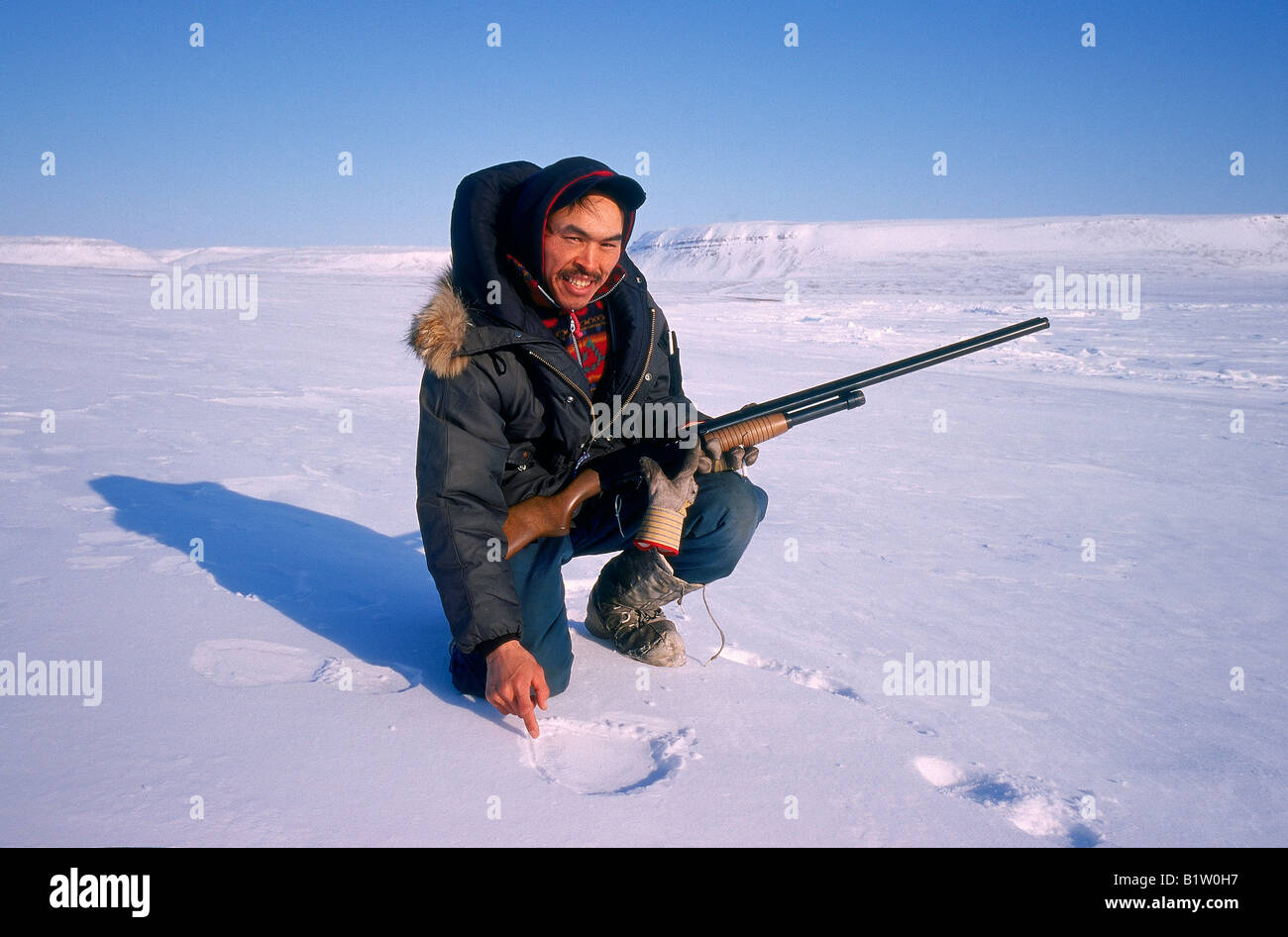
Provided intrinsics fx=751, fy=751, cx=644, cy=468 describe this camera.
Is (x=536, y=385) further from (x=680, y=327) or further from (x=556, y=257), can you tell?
(x=680, y=327)

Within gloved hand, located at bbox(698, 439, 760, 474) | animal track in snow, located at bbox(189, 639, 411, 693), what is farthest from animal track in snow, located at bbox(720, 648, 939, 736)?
animal track in snow, located at bbox(189, 639, 411, 693)

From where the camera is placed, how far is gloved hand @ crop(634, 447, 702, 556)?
218 cm

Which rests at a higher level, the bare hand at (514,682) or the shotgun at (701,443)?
the shotgun at (701,443)

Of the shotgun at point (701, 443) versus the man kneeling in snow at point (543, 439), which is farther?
the shotgun at point (701, 443)

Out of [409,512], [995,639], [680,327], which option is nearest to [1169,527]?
[995,639]

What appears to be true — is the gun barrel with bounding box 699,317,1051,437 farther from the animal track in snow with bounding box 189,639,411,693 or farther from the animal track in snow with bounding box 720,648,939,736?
the animal track in snow with bounding box 189,639,411,693

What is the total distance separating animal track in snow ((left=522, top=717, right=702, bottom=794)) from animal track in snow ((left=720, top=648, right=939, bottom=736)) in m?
0.46

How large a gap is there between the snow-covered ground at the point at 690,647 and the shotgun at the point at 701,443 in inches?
18.9

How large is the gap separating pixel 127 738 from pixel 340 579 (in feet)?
3.46

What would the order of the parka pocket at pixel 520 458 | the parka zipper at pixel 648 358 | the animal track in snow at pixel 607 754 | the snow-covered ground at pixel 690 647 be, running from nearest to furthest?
the snow-covered ground at pixel 690 647, the animal track in snow at pixel 607 754, the parka pocket at pixel 520 458, the parka zipper at pixel 648 358

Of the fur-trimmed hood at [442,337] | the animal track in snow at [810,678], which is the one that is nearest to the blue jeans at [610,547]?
the animal track in snow at [810,678]

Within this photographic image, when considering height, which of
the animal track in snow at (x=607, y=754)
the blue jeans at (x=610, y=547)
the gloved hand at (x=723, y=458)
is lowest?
the animal track in snow at (x=607, y=754)

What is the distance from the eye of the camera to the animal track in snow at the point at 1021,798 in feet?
5.32

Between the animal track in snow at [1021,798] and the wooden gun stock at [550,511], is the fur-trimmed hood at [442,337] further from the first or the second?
the animal track in snow at [1021,798]
